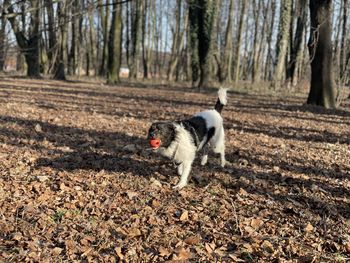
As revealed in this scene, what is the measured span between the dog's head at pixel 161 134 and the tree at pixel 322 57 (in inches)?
426

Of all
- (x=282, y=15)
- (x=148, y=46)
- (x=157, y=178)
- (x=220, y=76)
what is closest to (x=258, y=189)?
(x=157, y=178)

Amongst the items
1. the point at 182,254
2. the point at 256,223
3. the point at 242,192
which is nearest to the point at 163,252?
the point at 182,254

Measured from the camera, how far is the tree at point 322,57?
15000mm

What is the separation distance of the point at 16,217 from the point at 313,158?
549 centimetres

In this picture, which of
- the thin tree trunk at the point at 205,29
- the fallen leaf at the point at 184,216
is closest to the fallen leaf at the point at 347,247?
the fallen leaf at the point at 184,216

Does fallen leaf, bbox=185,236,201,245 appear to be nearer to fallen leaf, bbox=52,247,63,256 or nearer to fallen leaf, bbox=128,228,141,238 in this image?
fallen leaf, bbox=128,228,141,238

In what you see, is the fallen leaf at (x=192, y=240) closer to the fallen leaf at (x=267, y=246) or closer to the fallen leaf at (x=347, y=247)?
the fallen leaf at (x=267, y=246)

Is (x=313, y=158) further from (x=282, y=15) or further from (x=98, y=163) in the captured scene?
(x=282, y=15)

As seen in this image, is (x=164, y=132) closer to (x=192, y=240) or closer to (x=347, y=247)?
(x=192, y=240)

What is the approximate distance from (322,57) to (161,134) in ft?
37.9

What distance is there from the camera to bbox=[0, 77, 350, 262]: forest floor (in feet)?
13.6

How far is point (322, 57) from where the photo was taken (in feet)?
50.2

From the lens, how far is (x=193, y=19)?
28.6 meters

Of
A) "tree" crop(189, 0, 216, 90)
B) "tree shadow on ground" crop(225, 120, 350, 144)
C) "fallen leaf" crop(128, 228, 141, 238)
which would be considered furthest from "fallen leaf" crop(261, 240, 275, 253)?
"tree" crop(189, 0, 216, 90)
